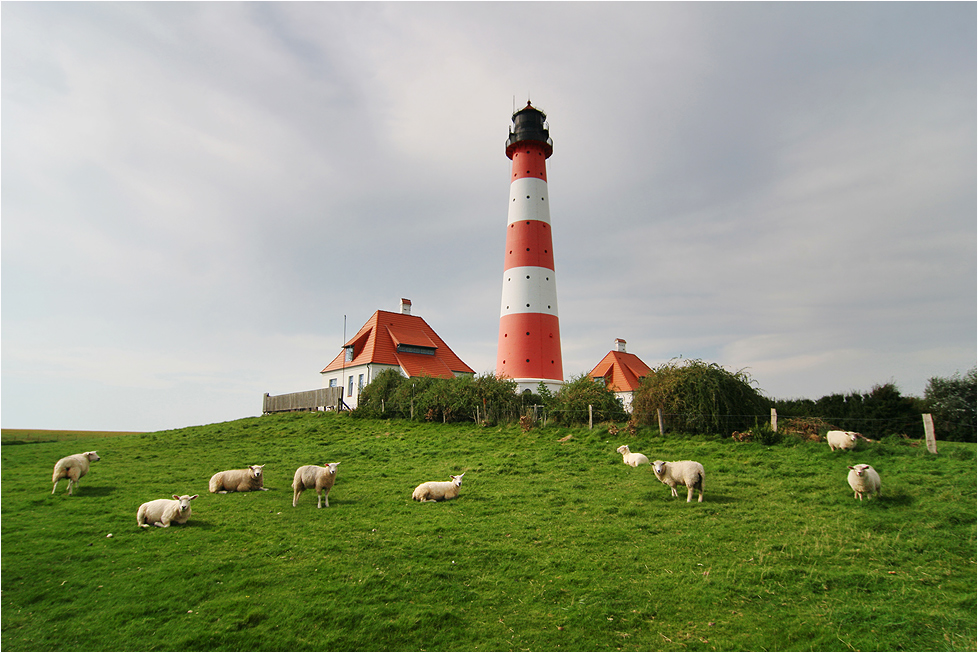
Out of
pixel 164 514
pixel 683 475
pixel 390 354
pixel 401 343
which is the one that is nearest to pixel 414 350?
pixel 401 343

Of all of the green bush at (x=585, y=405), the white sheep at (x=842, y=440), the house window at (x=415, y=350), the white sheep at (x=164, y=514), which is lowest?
the white sheep at (x=164, y=514)

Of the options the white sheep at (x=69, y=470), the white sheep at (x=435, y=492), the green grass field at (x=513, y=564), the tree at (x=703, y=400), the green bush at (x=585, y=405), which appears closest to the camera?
the green grass field at (x=513, y=564)

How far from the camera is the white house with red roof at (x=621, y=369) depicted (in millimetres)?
41062

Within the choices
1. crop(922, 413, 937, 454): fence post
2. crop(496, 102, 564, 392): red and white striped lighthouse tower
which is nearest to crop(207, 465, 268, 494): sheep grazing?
crop(496, 102, 564, 392): red and white striped lighthouse tower

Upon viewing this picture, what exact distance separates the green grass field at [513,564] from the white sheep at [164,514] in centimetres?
29

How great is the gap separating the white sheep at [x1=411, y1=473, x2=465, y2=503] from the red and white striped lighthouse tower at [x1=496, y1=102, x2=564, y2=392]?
729 inches

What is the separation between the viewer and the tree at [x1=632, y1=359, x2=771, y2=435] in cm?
2019

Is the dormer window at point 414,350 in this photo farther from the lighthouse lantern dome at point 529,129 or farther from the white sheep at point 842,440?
the white sheep at point 842,440

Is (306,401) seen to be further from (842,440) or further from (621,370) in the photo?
(842,440)

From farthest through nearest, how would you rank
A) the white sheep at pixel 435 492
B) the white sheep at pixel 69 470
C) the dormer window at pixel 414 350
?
the dormer window at pixel 414 350 < the white sheep at pixel 69 470 < the white sheep at pixel 435 492

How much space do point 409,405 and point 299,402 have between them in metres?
12.6

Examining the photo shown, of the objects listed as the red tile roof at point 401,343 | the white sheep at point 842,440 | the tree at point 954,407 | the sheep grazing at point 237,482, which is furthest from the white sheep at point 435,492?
the tree at point 954,407

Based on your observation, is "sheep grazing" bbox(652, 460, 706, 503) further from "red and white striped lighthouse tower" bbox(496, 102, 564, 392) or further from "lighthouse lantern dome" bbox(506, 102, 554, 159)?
"lighthouse lantern dome" bbox(506, 102, 554, 159)

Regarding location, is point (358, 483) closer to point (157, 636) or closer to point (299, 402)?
point (157, 636)
